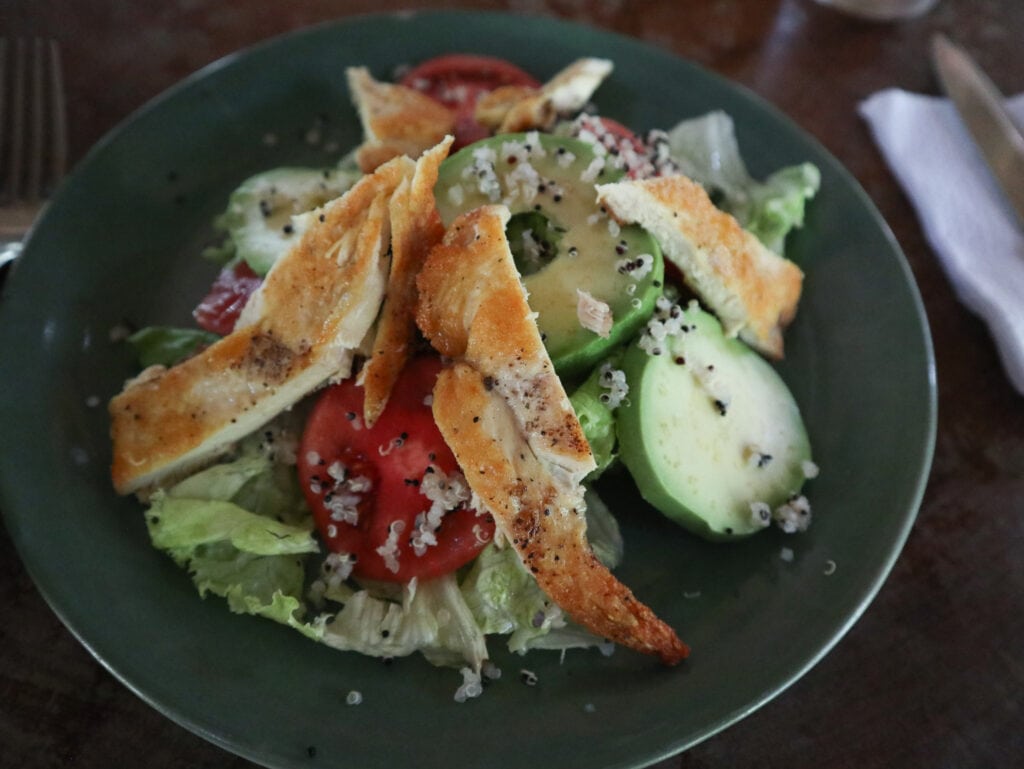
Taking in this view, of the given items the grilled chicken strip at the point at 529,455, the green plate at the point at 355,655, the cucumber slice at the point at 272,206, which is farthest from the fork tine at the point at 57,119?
the grilled chicken strip at the point at 529,455

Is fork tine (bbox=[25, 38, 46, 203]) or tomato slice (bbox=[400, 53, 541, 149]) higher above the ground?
tomato slice (bbox=[400, 53, 541, 149])

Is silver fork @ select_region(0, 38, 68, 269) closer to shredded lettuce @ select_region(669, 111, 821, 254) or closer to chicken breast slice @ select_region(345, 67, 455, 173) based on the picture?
chicken breast slice @ select_region(345, 67, 455, 173)

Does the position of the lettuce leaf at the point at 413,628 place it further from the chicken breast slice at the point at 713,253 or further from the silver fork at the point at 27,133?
the silver fork at the point at 27,133

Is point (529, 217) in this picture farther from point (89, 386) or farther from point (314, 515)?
point (89, 386)

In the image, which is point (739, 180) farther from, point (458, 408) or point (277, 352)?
point (277, 352)

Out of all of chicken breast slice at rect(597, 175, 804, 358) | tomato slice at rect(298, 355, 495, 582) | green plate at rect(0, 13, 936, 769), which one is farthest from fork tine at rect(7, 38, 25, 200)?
chicken breast slice at rect(597, 175, 804, 358)

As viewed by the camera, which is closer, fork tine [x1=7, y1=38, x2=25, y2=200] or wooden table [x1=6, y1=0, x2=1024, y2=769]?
wooden table [x1=6, y1=0, x2=1024, y2=769]
